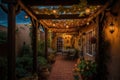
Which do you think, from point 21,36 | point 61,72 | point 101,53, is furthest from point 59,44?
point 101,53

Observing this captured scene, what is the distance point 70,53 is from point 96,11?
33.1ft

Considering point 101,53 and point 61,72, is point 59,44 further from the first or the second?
point 101,53

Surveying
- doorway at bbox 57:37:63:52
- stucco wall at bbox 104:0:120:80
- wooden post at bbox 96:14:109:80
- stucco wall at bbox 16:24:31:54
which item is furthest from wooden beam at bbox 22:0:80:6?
doorway at bbox 57:37:63:52

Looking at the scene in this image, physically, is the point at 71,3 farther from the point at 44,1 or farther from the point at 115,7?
the point at 115,7

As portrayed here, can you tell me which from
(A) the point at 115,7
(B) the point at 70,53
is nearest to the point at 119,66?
(A) the point at 115,7

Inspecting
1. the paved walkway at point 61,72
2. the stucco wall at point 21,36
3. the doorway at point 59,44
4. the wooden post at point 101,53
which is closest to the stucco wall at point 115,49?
the wooden post at point 101,53

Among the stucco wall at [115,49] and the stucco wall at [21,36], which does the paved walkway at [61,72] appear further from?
the stucco wall at [115,49]

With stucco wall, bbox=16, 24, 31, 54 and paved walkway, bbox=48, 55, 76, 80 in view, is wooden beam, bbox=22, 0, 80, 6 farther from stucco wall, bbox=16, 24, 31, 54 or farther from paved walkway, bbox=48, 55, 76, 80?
stucco wall, bbox=16, 24, 31, 54

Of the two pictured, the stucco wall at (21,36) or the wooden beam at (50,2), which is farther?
the stucco wall at (21,36)

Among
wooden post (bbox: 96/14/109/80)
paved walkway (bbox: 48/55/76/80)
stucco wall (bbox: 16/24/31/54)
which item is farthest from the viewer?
stucco wall (bbox: 16/24/31/54)

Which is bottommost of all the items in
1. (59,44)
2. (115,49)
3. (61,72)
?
(61,72)

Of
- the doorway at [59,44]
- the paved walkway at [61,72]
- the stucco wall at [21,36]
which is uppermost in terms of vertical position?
the stucco wall at [21,36]

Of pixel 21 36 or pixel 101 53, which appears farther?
pixel 21 36

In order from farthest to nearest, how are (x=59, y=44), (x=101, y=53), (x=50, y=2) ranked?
(x=59, y=44), (x=101, y=53), (x=50, y=2)
